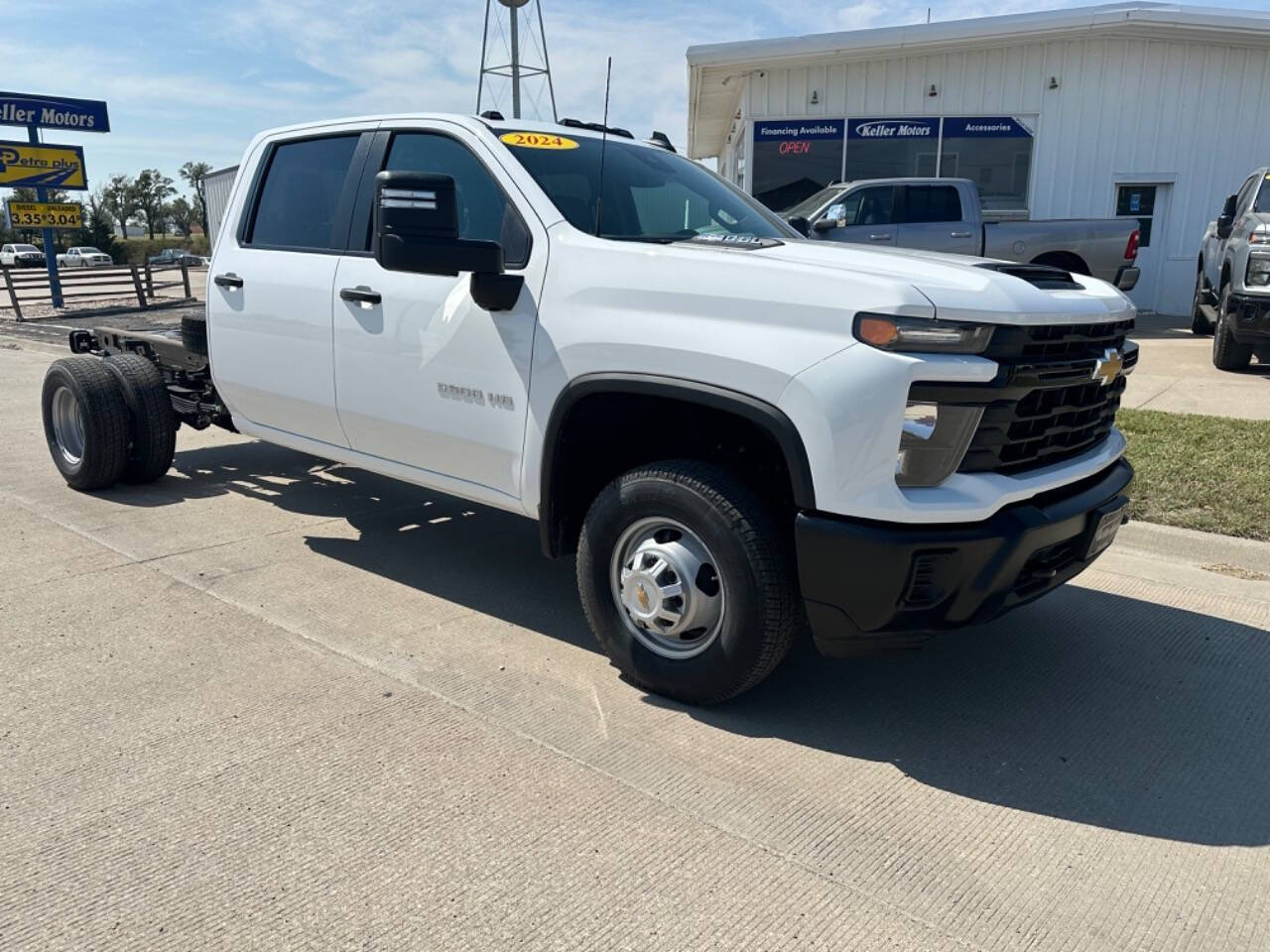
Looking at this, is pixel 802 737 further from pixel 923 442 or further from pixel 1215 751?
pixel 1215 751

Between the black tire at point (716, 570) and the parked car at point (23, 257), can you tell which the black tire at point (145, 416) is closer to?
the black tire at point (716, 570)

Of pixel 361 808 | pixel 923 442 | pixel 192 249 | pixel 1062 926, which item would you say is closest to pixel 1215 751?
pixel 1062 926

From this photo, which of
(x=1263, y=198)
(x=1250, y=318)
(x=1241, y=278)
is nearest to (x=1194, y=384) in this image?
(x=1250, y=318)

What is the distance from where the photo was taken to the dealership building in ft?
57.3

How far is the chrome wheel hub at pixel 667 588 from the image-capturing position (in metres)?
3.33

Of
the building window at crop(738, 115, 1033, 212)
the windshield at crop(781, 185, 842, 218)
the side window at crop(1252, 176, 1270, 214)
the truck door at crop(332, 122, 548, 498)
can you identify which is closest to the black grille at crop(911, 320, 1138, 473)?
the truck door at crop(332, 122, 548, 498)

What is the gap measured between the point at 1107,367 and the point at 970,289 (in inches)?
31.1

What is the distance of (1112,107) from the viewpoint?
17.8 meters

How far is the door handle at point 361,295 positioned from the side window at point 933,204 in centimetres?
Result: 1070

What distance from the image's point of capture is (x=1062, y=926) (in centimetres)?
242

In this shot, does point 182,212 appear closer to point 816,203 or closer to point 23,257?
point 23,257

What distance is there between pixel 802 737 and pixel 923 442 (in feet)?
3.60

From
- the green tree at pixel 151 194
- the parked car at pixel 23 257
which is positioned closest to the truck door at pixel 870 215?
the parked car at pixel 23 257

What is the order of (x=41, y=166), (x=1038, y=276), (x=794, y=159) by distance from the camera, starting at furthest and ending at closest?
(x=41, y=166) < (x=794, y=159) < (x=1038, y=276)
